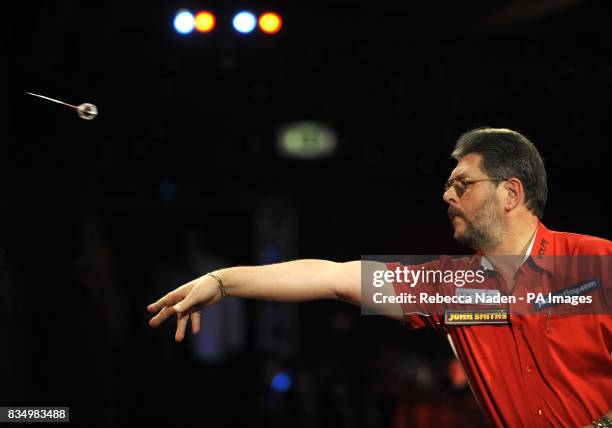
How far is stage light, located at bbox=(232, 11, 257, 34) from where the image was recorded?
7113 mm

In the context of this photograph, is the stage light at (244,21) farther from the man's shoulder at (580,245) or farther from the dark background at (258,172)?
the man's shoulder at (580,245)

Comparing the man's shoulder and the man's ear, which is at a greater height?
the man's ear

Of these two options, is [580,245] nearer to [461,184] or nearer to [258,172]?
[461,184]

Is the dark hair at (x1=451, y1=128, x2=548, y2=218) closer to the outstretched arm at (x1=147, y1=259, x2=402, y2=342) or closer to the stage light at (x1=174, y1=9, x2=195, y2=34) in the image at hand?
the outstretched arm at (x1=147, y1=259, x2=402, y2=342)

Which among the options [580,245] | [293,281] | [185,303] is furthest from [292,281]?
[580,245]

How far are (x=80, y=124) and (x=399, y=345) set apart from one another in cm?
494

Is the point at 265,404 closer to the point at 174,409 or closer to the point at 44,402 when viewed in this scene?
the point at 174,409

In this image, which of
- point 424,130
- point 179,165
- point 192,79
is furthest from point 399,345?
point 192,79

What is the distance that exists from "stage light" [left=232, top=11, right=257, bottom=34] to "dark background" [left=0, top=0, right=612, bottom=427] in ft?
0.32

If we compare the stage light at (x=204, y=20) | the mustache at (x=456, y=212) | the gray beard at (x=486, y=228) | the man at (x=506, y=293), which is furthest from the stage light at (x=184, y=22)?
the gray beard at (x=486, y=228)

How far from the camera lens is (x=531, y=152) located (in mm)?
3492

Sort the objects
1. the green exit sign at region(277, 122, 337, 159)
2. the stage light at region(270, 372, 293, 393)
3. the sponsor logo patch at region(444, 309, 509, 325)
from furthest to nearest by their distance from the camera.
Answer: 1. the green exit sign at region(277, 122, 337, 159)
2. the stage light at region(270, 372, 293, 393)
3. the sponsor logo patch at region(444, 309, 509, 325)

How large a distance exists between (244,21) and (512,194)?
165 inches

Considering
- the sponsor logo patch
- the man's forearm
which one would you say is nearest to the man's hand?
the man's forearm
